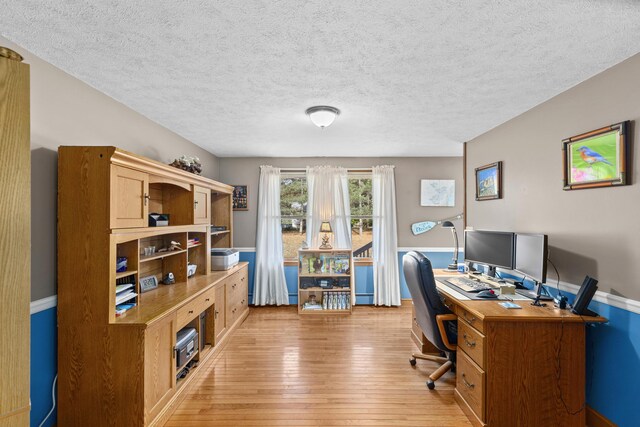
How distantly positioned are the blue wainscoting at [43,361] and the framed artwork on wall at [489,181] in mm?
3861

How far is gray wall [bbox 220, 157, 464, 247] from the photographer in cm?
479

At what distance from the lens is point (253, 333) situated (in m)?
3.65

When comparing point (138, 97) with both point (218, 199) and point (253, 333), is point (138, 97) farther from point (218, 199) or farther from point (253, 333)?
point (253, 333)

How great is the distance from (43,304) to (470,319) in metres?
2.79

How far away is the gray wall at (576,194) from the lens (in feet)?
6.09

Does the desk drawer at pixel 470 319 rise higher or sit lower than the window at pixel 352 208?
lower

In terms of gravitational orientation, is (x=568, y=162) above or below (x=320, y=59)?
below

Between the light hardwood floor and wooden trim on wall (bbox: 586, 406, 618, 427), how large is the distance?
2.74ft

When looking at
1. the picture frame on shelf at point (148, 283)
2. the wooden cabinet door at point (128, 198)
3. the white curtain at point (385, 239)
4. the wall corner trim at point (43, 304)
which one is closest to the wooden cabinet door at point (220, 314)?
the picture frame on shelf at point (148, 283)

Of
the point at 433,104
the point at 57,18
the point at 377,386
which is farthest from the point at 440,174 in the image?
the point at 57,18

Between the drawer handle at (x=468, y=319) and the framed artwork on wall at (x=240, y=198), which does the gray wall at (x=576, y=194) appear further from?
the framed artwork on wall at (x=240, y=198)

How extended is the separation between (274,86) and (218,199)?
8.59ft

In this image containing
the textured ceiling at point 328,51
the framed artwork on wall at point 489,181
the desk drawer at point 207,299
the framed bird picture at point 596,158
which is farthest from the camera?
the framed artwork on wall at point 489,181

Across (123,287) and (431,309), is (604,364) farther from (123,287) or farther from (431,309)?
(123,287)
